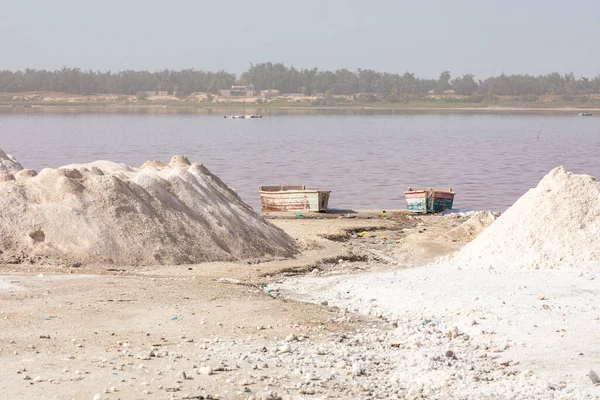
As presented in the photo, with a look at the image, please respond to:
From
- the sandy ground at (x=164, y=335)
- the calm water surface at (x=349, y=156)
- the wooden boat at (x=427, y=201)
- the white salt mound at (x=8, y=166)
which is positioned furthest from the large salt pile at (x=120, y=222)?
the calm water surface at (x=349, y=156)

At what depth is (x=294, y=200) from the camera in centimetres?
2755

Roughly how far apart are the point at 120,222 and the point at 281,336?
19.0 ft

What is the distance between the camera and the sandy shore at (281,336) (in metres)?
8.33

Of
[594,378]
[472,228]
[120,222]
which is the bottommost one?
[472,228]

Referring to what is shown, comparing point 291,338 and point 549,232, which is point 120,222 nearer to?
point 291,338

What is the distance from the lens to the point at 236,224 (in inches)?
677

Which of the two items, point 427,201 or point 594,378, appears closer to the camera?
point 594,378

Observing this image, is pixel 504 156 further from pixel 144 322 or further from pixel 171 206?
pixel 144 322

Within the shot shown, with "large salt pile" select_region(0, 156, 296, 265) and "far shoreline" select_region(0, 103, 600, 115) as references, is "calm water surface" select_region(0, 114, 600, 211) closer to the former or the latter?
"large salt pile" select_region(0, 156, 296, 265)

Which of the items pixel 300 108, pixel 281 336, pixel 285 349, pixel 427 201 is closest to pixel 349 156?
pixel 427 201

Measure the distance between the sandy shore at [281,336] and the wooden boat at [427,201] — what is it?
13718 mm

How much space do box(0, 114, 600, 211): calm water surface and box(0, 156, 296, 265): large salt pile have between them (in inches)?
547

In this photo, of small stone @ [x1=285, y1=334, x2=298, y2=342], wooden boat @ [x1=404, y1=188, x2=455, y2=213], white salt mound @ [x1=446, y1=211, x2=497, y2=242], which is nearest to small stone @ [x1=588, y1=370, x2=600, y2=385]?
small stone @ [x1=285, y1=334, x2=298, y2=342]

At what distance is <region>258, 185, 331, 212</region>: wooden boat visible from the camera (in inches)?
1081
